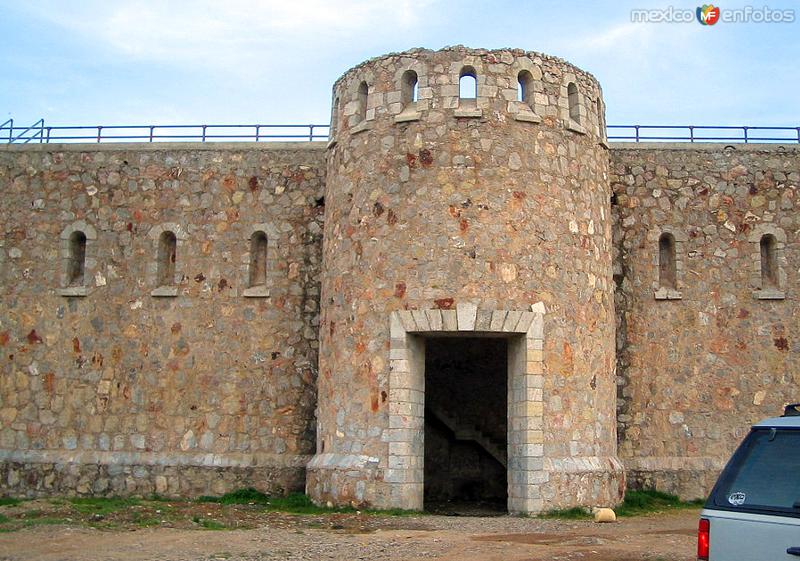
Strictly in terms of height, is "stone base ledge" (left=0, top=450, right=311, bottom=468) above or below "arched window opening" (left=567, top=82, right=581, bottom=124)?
below

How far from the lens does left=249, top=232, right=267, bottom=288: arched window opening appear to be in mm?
18922

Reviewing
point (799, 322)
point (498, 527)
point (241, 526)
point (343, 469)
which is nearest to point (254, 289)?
point (343, 469)

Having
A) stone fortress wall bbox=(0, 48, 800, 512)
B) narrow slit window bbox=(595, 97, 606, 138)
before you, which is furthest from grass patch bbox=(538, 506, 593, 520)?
narrow slit window bbox=(595, 97, 606, 138)

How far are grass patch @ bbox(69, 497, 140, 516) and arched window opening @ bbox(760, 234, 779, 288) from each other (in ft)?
41.3

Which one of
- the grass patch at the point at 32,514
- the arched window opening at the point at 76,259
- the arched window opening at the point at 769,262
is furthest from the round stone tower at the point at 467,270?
the arched window opening at the point at 76,259

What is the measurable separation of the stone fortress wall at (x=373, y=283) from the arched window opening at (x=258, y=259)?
4 cm

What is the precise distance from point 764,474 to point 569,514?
939 cm

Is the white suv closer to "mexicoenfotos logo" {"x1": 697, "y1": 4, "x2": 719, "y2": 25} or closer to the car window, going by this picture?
the car window

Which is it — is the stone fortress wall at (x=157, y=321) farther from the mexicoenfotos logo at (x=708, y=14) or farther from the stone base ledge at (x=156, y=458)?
the mexicoenfotos logo at (x=708, y=14)

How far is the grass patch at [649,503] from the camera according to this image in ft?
53.3

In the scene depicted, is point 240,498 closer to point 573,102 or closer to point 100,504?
point 100,504

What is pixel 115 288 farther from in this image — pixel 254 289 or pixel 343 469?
pixel 343 469

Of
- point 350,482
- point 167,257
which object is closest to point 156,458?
point 167,257

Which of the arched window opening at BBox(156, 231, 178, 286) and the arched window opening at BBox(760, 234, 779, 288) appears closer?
the arched window opening at BBox(760, 234, 779, 288)
